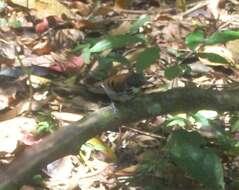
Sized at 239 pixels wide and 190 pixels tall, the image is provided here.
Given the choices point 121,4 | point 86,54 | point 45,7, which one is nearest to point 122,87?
point 86,54

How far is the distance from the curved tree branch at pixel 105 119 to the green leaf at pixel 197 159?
0.46ft

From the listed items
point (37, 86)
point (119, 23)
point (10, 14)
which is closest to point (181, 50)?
point (119, 23)

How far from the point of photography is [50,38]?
10.9 ft

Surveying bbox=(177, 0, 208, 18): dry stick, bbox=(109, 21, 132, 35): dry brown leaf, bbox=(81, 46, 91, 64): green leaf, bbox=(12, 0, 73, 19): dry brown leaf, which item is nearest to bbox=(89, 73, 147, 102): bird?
bbox=(81, 46, 91, 64): green leaf

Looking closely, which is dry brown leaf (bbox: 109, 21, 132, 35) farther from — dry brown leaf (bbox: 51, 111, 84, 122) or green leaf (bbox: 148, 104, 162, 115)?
green leaf (bbox: 148, 104, 162, 115)

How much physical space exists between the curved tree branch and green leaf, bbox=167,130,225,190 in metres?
0.14

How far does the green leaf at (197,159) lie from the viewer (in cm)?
212

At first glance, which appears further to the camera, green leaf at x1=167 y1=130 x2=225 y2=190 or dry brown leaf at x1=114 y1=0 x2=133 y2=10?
dry brown leaf at x1=114 y1=0 x2=133 y2=10

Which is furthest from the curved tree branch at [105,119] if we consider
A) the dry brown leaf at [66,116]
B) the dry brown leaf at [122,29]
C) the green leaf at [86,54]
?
the dry brown leaf at [122,29]

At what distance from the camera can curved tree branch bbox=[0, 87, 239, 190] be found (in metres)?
2.07

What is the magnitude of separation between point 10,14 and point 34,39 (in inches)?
13.0

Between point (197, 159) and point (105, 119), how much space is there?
38 centimetres

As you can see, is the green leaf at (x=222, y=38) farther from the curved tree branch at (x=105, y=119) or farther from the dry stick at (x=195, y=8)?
the dry stick at (x=195, y=8)

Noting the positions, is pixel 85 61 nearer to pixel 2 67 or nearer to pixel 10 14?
pixel 2 67
